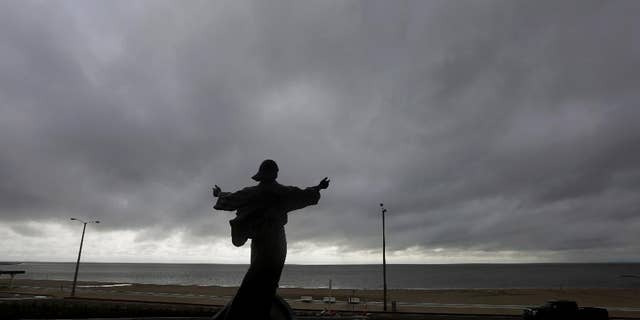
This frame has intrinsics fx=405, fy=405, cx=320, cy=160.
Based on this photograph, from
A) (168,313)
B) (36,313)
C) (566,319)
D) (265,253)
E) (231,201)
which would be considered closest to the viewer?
(265,253)

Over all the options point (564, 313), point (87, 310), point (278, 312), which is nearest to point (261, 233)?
point (278, 312)

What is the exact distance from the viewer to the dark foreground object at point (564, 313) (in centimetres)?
1959

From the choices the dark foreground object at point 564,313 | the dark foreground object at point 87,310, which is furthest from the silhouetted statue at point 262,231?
the dark foreground object at point 564,313

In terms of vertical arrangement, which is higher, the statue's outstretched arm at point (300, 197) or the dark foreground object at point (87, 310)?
the statue's outstretched arm at point (300, 197)

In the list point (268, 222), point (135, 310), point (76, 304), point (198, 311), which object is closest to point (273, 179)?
point (268, 222)

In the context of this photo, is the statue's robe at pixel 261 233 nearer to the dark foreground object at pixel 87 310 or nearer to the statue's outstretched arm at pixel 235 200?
the statue's outstretched arm at pixel 235 200

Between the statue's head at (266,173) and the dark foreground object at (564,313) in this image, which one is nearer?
the statue's head at (266,173)

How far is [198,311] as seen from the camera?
2317 cm

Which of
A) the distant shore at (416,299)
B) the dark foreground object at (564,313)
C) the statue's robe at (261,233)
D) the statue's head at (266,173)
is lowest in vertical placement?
the distant shore at (416,299)

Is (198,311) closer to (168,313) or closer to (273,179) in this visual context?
(168,313)

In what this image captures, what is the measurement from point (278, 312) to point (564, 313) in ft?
56.9

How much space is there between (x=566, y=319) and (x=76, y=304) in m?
26.6

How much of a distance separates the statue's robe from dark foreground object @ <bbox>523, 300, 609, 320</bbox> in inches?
652

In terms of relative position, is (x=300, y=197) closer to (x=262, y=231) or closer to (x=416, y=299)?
(x=262, y=231)
